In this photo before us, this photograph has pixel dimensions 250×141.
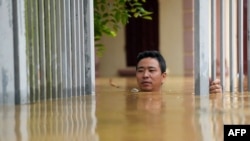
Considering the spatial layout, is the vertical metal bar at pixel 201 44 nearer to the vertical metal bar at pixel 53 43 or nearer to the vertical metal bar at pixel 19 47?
the vertical metal bar at pixel 53 43

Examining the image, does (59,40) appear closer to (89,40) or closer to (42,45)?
(42,45)

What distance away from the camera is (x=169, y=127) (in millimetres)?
1825

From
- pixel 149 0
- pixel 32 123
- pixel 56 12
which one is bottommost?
pixel 32 123

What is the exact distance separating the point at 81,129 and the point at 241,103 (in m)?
1.09

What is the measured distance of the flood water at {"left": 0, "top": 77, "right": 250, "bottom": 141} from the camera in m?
1.67

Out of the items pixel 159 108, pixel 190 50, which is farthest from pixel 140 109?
pixel 190 50

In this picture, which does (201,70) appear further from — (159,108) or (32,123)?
(32,123)

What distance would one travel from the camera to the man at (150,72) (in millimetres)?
3781

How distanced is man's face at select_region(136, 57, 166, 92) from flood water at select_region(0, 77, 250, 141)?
2.76 feet

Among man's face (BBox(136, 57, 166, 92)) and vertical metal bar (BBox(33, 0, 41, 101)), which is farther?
man's face (BBox(136, 57, 166, 92))

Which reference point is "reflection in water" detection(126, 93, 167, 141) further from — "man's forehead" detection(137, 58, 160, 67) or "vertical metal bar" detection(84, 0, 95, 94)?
"man's forehead" detection(137, 58, 160, 67)

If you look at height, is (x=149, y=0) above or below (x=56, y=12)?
above

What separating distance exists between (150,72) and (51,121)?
1.94 meters

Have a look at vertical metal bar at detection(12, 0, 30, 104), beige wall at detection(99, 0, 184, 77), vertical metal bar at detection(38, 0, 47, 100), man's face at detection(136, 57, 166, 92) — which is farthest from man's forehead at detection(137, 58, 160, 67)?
beige wall at detection(99, 0, 184, 77)
